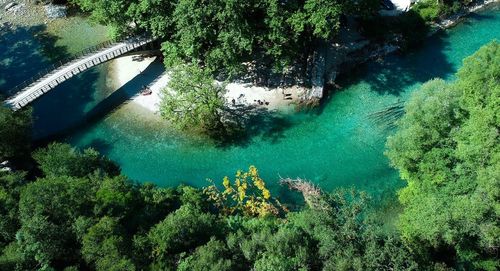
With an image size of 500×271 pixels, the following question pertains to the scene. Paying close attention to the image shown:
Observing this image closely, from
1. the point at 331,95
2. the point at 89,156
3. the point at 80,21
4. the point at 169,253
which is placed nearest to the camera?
the point at 169,253

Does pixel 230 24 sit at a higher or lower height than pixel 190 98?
higher

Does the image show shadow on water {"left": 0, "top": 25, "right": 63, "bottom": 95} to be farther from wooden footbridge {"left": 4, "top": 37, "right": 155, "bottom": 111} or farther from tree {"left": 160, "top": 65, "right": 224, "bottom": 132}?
tree {"left": 160, "top": 65, "right": 224, "bottom": 132}

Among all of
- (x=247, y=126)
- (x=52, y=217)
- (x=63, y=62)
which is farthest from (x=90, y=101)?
(x=52, y=217)

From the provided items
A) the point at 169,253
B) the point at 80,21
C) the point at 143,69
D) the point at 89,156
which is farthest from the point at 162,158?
the point at 80,21

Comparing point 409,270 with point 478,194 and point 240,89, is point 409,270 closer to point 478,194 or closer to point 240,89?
point 478,194

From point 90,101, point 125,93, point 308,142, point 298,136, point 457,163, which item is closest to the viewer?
point 457,163

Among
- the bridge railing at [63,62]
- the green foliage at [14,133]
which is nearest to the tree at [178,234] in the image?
the green foliage at [14,133]

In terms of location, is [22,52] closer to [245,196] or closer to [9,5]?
[9,5]
